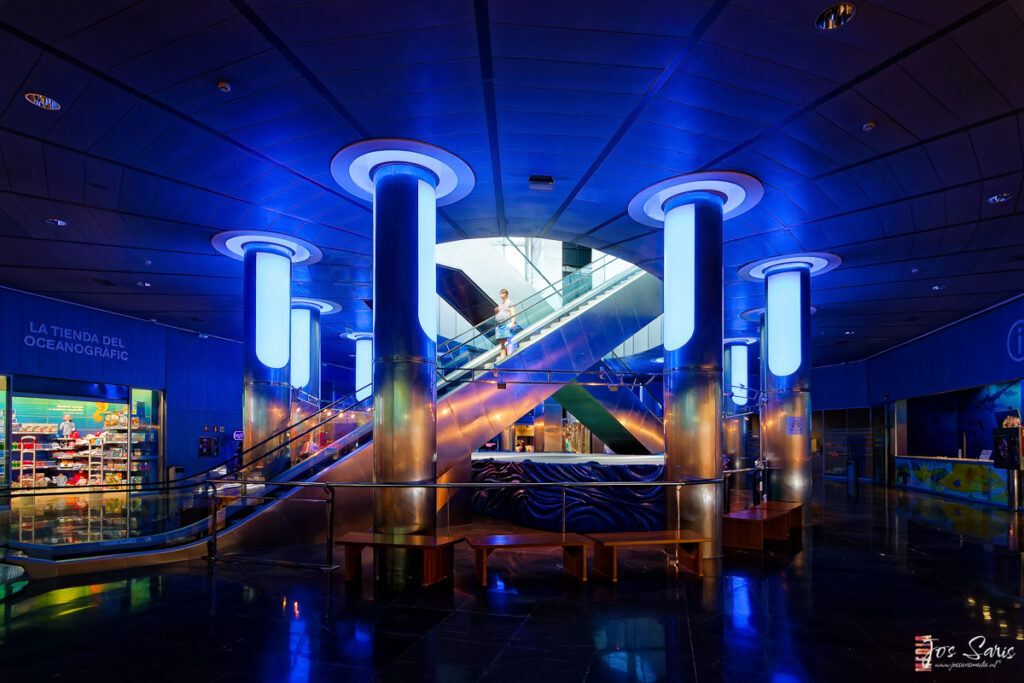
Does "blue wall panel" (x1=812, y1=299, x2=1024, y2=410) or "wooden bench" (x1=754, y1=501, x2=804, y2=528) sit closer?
"wooden bench" (x1=754, y1=501, x2=804, y2=528)

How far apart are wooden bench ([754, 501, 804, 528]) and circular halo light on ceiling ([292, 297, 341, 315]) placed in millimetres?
11672

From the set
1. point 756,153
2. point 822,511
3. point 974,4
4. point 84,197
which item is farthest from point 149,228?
point 822,511

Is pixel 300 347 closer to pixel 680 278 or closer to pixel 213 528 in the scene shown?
pixel 213 528

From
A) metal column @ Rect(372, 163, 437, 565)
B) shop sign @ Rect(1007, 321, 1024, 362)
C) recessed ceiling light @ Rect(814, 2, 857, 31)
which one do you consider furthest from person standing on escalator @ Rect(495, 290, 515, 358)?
shop sign @ Rect(1007, 321, 1024, 362)

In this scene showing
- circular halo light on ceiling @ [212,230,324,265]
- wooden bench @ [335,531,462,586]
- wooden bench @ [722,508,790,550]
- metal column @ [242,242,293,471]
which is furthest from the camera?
metal column @ [242,242,293,471]

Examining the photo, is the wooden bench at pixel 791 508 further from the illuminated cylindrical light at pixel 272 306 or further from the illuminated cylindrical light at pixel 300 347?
the illuminated cylindrical light at pixel 300 347

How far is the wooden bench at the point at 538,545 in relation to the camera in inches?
269

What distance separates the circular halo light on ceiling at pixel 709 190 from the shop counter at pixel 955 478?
11.8m

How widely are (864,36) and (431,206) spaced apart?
517cm

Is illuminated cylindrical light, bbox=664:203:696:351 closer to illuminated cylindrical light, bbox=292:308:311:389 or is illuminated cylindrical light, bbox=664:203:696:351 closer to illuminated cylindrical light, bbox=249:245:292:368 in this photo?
illuminated cylindrical light, bbox=249:245:292:368

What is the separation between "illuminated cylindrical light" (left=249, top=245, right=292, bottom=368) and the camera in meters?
11.3

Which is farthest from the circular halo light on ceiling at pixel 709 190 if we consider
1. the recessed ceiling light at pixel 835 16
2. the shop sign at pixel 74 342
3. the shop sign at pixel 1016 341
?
the shop sign at pixel 74 342

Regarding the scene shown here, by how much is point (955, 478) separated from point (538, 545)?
16771 mm

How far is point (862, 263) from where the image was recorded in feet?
39.1
